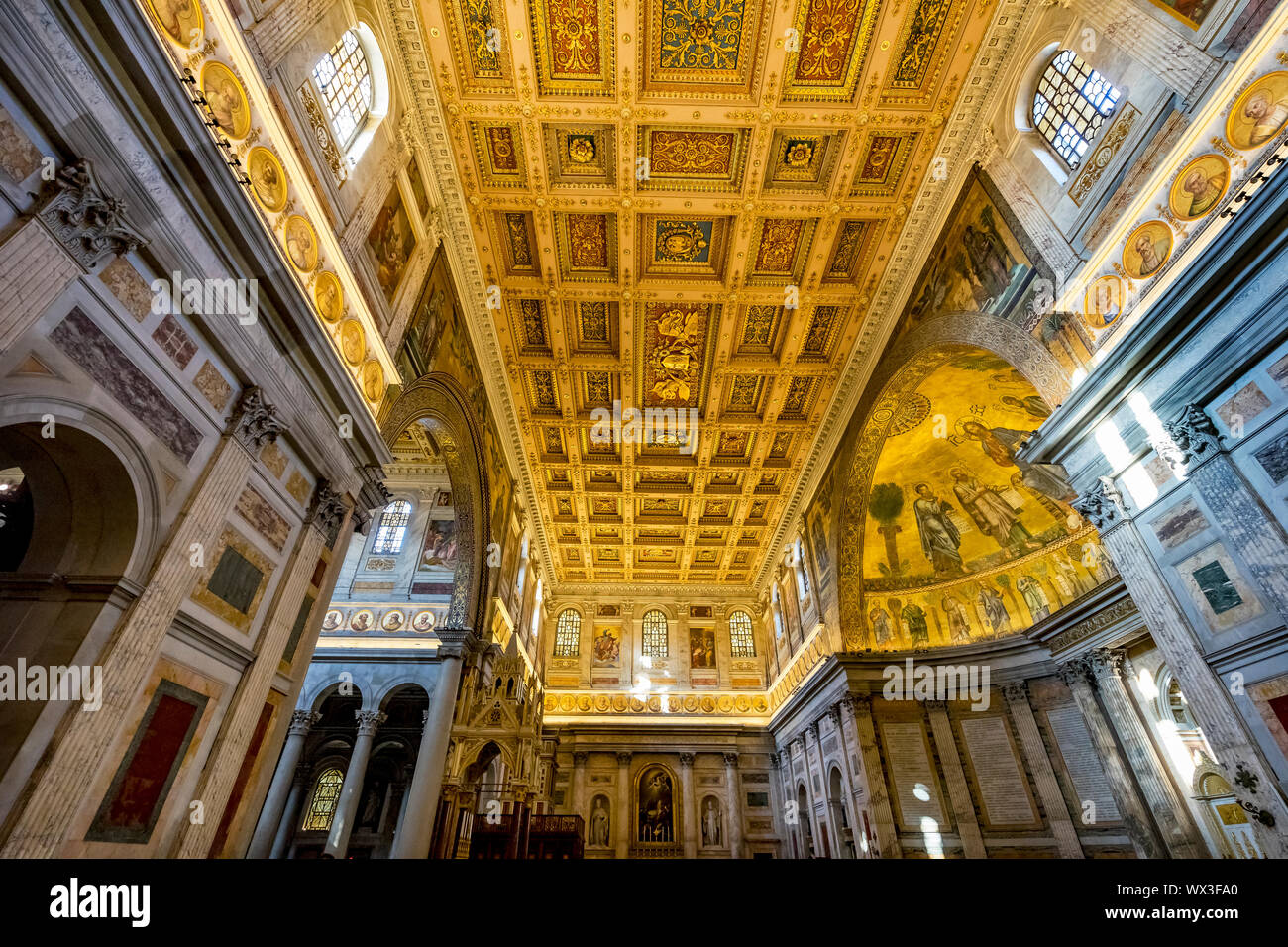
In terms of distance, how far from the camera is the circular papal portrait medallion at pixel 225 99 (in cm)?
529

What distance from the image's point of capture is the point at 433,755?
12.3 meters

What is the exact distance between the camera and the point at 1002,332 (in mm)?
9492

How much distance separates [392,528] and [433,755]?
7854mm

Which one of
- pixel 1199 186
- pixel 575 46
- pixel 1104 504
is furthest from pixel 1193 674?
pixel 575 46

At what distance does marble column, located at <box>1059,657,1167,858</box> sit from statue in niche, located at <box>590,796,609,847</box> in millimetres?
16670

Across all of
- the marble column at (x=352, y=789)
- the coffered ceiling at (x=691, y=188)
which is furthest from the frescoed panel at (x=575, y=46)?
the marble column at (x=352, y=789)

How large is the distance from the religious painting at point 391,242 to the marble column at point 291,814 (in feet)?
47.6

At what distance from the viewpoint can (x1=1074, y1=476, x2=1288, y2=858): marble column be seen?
5.38 metres

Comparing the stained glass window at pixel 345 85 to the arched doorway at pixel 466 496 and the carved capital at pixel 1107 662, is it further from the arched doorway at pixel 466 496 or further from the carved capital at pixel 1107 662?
the carved capital at pixel 1107 662

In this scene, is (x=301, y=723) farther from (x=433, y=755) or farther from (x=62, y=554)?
(x=62, y=554)

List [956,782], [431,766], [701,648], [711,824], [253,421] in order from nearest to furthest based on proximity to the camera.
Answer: [253,421]
[431,766]
[956,782]
[711,824]
[701,648]
